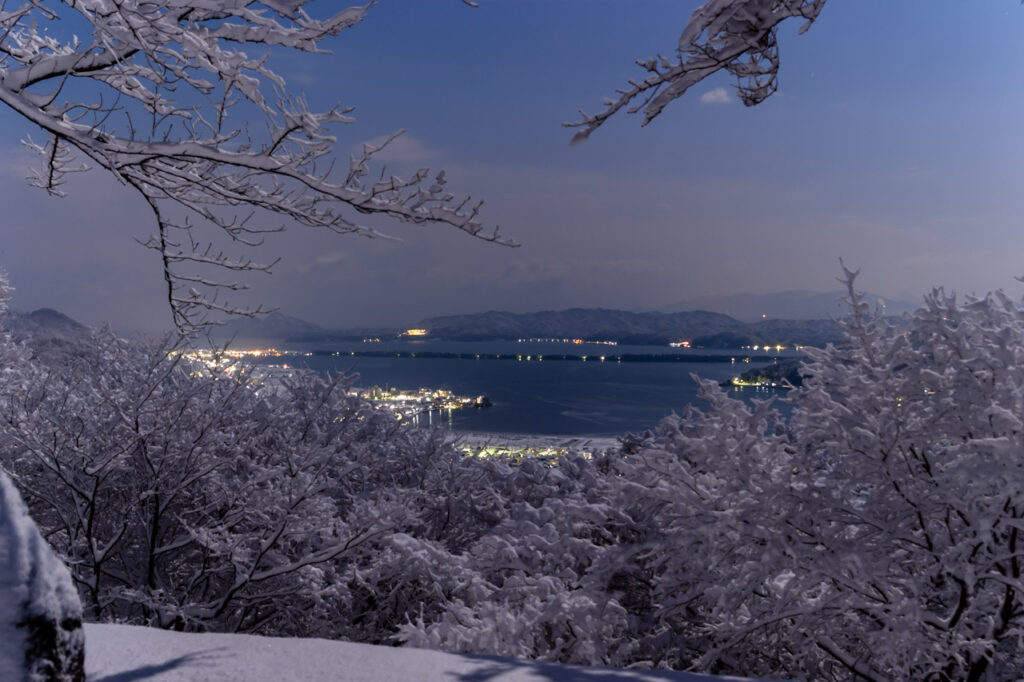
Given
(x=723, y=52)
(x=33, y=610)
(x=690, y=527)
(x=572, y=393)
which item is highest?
(x=723, y=52)

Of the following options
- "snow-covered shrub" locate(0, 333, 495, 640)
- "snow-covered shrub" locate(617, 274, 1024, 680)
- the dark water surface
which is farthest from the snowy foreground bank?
the dark water surface

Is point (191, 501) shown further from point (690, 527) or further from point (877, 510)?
point (877, 510)

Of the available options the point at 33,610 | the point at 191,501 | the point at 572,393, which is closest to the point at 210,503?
the point at 191,501

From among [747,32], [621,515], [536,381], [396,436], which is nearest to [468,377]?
[536,381]

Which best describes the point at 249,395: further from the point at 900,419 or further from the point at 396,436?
the point at 900,419

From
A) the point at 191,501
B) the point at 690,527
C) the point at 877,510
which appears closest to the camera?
the point at 877,510
